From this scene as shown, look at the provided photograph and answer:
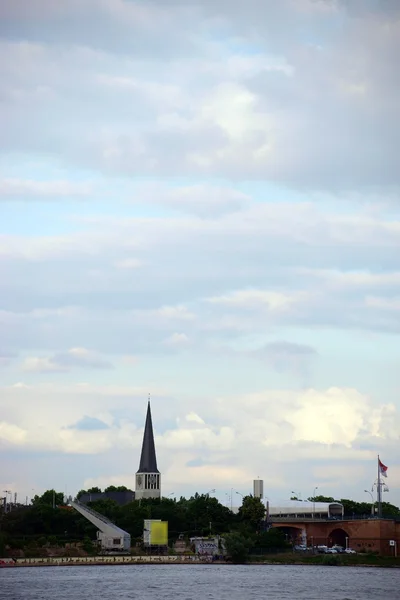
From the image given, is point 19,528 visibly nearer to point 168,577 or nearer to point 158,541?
point 158,541

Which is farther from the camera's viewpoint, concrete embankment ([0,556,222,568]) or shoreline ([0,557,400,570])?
concrete embankment ([0,556,222,568])

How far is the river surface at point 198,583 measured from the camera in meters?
107

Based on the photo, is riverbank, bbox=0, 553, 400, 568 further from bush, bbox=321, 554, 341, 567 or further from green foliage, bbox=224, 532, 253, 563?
green foliage, bbox=224, 532, 253, 563

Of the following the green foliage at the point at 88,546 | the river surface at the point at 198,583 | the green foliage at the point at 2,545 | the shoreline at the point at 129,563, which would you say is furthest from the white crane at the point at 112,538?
the river surface at the point at 198,583

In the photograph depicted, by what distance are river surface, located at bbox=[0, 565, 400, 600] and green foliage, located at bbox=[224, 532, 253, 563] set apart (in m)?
4.32

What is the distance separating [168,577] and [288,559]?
138 feet

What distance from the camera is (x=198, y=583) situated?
407ft

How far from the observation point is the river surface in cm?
10744

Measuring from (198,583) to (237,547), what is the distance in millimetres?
42805

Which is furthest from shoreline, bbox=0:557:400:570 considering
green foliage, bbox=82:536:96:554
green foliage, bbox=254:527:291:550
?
green foliage, bbox=254:527:291:550

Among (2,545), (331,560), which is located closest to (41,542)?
(2,545)

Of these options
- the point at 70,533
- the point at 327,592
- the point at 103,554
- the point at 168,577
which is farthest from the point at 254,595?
the point at 70,533

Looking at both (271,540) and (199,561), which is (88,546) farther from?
(271,540)

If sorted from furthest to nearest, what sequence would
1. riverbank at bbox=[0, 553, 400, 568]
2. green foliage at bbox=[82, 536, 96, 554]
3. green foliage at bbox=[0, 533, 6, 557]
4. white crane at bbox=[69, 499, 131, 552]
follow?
white crane at bbox=[69, 499, 131, 552]
green foliage at bbox=[82, 536, 96, 554]
green foliage at bbox=[0, 533, 6, 557]
riverbank at bbox=[0, 553, 400, 568]
